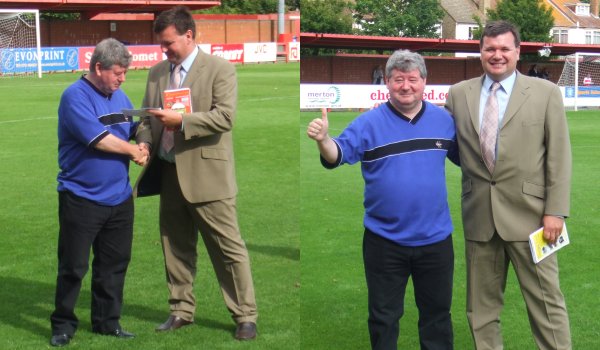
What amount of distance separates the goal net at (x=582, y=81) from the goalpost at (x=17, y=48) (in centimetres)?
1931

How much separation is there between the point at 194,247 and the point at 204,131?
35.7 inches

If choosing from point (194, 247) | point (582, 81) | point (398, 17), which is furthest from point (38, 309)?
point (398, 17)

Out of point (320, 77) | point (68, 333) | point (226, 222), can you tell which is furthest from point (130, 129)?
point (320, 77)

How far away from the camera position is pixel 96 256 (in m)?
5.82

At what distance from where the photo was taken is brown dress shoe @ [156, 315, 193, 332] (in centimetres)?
594

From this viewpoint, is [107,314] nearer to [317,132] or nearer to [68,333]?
[68,333]

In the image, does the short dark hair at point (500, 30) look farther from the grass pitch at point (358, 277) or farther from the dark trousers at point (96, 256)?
the dark trousers at point (96, 256)

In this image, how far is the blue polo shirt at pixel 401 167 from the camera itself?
14.3 feet

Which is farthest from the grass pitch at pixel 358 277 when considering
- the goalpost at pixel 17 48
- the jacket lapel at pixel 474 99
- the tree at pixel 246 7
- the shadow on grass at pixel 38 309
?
the tree at pixel 246 7

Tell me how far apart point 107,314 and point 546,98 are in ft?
9.58

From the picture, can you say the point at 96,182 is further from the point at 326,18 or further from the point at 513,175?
the point at 326,18

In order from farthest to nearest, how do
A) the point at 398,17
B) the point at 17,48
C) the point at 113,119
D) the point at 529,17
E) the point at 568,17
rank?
1. the point at 568,17
2. the point at 529,17
3. the point at 398,17
4. the point at 17,48
5. the point at 113,119

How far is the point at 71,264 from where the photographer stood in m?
5.62

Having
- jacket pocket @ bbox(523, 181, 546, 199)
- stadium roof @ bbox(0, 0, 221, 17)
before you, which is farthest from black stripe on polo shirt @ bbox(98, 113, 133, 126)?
stadium roof @ bbox(0, 0, 221, 17)
